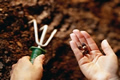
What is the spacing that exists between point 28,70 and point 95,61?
0.48 m

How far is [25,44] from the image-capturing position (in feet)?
4.95

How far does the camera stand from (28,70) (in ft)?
3.96

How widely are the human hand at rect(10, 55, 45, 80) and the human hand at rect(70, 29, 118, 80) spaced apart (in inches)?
12.0

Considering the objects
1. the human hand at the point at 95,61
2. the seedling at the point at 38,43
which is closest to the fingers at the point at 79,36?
the human hand at the point at 95,61

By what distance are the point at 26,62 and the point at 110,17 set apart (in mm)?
1818

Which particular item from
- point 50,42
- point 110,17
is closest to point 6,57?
point 50,42

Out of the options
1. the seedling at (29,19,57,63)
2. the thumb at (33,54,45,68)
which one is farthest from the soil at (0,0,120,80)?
the thumb at (33,54,45,68)

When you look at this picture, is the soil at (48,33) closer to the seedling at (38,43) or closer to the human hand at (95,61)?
the seedling at (38,43)

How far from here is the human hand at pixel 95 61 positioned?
1.29 m

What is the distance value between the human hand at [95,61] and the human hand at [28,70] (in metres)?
0.30

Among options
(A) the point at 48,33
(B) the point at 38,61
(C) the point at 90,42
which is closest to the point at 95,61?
(C) the point at 90,42

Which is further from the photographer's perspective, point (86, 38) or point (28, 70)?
point (86, 38)

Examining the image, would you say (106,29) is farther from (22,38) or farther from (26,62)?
(26,62)

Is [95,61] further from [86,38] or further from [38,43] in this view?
[38,43]
